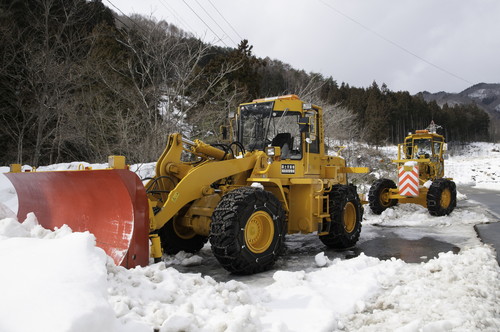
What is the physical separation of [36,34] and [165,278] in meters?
15.8

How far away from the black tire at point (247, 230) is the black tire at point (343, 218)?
5.08 feet

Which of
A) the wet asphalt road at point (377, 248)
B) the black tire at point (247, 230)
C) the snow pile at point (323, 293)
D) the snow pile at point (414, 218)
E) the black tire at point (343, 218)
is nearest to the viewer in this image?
the snow pile at point (323, 293)

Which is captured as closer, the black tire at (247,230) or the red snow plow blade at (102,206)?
the red snow plow blade at (102,206)

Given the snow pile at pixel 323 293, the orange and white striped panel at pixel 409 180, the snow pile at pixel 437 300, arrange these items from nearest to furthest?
the snow pile at pixel 437 300, the snow pile at pixel 323 293, the orange and white striped panel at pixel 409 180

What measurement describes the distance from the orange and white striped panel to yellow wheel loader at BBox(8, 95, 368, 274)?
3693 mm

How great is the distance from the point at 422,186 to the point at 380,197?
4.52 feet

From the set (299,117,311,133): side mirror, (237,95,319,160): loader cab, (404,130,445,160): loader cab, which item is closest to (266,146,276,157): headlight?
(237,95,319,160): loader cab

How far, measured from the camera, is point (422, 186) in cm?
1183

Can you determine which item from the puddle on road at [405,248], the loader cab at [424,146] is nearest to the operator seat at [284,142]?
A: the puddle on road at [405,248]

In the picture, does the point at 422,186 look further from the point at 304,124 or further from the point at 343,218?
the point at 304,124

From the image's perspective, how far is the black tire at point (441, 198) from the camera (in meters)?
11.0

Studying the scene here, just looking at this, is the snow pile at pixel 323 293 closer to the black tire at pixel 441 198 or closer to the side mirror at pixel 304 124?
the side mirror at pixel 304 124

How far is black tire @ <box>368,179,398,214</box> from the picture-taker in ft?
37.9

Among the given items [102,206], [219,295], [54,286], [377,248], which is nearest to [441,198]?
[377,248]
